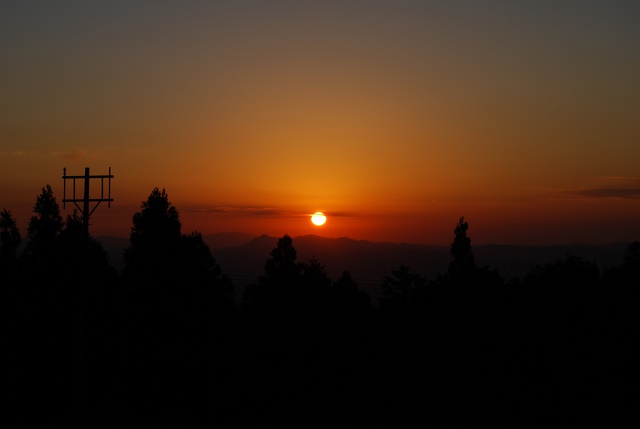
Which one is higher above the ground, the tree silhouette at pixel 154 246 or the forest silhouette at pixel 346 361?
the tree silhouette at pixel 154 246

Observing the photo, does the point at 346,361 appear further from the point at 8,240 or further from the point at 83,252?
the point at 8,240

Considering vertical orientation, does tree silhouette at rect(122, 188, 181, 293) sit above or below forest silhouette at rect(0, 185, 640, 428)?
above

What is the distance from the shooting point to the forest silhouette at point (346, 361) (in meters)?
23.3

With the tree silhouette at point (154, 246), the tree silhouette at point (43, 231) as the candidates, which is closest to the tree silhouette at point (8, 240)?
the tree silhouette at point (43, 231)

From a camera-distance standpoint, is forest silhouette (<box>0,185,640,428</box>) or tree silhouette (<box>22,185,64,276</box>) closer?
forest silhouette (<box>0,185,640,428</box>)

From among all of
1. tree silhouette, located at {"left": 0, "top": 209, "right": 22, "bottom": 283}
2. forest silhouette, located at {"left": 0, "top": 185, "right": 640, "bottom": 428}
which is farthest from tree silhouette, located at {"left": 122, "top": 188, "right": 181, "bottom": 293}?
tree silhouette, located at {"left": 0, "top": 209, "right": 22, "bottom": 283}

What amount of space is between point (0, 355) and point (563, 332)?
3429cm

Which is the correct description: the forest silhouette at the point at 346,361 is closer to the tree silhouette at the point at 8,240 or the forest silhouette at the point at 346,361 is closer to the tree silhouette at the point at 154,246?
the tree silhouette at the point at 154,246

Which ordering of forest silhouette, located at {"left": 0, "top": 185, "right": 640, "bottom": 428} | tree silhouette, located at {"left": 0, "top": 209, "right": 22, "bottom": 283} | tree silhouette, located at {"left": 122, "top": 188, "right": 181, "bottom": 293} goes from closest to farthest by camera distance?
forest silhouette, located at {"left": 0, "top": 185, "right": 640, "bottom": 428}, tree silhouette, located at {"left": 122, "top": 188, "right": 181, "bottom": 293}, tree silhouette, located at {"left": 0, "top": 209, "right": 22, "bottom": 283}

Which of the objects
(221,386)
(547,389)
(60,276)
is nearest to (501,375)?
(547,389)

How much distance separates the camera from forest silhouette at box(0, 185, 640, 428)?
23312 mm

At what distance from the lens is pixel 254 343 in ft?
96.8

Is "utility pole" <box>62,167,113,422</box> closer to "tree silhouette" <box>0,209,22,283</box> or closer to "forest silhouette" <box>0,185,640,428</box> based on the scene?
"forest silhouette" <box>0,185,640,428</box>

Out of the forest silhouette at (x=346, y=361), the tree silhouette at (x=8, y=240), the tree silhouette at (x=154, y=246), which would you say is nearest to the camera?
the forest silhouette at (x=346, y=361)
